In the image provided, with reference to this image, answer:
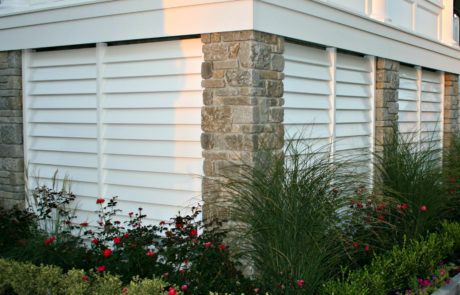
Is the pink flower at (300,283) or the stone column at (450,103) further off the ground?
the stone column at (450,103)

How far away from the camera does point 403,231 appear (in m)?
6.07

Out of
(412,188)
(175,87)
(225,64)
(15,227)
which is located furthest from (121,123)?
(412,188)

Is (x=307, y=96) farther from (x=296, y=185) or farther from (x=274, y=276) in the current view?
(x=274, y=276)

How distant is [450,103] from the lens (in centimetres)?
1021

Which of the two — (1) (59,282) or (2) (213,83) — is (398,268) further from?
(1) (59,282)

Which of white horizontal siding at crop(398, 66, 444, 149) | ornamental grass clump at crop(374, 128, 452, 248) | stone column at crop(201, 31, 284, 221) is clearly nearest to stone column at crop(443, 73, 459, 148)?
white horizontal siding at crop(398, 66, 444, 149)

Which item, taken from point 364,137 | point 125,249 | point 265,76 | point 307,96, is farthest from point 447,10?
point 125,249

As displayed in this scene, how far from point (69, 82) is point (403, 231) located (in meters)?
3.95

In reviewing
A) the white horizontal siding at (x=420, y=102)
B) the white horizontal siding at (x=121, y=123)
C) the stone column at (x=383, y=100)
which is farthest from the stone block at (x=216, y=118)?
the white horizontal siding at (x=420, y=102)

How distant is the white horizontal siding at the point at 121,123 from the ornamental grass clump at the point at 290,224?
0.97 metres

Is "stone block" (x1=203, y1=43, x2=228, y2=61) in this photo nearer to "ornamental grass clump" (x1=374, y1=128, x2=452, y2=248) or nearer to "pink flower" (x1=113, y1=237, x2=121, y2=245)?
"pink flower" (x1=113, y1=237, x2=121, y2=245)

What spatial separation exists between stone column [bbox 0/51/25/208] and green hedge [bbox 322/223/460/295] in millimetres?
3938

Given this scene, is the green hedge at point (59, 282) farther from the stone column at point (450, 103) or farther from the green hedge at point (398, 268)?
the stone column at point (450, 103)

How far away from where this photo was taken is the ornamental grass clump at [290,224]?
4.33m
